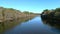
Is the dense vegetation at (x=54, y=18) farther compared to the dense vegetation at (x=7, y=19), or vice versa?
the dense vegetation at (x=54, y=18)

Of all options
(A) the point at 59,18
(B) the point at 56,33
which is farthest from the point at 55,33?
(A) the point at 59,18

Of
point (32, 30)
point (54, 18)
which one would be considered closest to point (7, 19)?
point (54, 18)

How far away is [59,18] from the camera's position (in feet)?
188

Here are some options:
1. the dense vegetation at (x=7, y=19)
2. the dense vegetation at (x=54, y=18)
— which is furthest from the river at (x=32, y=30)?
the dense vegetation at (x=54, y=18)

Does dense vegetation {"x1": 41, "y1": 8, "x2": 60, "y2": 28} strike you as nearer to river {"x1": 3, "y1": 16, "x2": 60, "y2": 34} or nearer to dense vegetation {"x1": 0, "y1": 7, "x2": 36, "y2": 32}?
river {"x1": 3, "y1": 16, "x2": 60, "y2": 34}

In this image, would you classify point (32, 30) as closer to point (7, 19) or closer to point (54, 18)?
point (54, 18)

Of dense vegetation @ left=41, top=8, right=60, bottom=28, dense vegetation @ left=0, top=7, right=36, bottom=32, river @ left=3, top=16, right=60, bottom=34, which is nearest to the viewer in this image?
river @ left=3, top=16, right=60, bottom=34

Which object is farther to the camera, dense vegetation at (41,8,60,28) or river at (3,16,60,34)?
dense vegetation at (41,8,60,28)

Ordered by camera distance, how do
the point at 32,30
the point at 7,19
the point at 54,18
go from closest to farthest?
1. the point at 32,30
2. the point at 54,18
3. the point at 7,19

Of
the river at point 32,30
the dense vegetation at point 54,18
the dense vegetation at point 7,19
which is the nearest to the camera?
the river at point 32,30

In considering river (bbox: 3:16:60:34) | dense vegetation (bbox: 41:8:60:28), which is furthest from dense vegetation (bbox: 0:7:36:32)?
dense vegetation (bbox: 41:8:60:28)

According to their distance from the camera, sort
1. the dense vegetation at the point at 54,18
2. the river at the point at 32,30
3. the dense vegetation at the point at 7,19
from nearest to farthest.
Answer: the river at the point at 32,30
the dense vegetation at the point at 7,19
the dense vegetation at the point at 54,18

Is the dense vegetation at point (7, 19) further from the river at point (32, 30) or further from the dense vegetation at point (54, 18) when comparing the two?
the dense vegetation at point (54, 18)

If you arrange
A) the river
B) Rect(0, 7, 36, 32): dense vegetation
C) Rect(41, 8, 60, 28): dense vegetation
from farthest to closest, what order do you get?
1. Rect(41, 8, 60, 28): dense vegetation
2. Rect(0, 7, 36, 32): dense vegetation
3. the river
